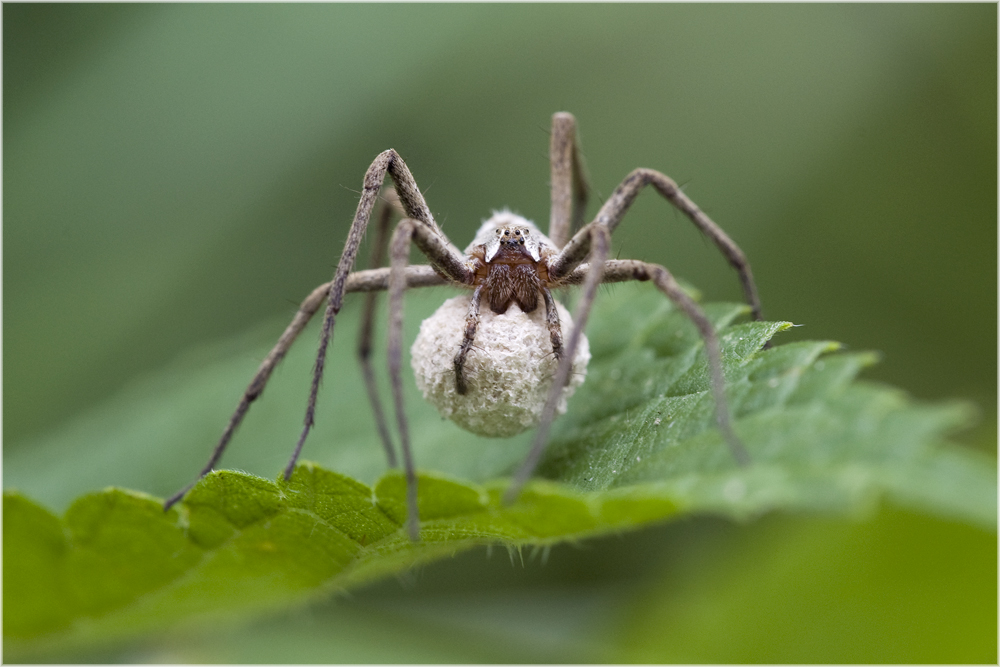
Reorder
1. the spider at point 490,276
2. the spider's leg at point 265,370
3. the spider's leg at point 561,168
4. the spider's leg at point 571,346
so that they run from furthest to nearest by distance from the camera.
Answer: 1. the spider's leg at point 561,168
2. the spider's leg at point 265,370
3. the spider at point 490,276
4. the spider's leg at point 571,346

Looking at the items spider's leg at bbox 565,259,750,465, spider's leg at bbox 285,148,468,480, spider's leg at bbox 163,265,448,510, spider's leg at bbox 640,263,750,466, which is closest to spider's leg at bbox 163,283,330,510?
spider's leg at bbox 163,265,448,510

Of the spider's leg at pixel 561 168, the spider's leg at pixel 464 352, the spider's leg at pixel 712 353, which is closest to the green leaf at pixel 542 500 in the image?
the spider's leg at pixel 712 353

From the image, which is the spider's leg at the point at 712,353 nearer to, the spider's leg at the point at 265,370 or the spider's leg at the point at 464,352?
the spider's leg at the point at 464,352

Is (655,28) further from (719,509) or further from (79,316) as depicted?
(719,509)

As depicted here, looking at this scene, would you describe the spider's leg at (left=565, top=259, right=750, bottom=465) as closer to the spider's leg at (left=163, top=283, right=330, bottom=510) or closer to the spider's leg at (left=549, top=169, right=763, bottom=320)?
the spider's leg at (left=549, top=169, right=763, bottom=320)

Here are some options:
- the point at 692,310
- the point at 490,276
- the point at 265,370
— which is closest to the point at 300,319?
the point at 265,370

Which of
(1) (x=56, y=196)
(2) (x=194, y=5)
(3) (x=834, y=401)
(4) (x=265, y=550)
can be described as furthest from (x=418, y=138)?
(3) (x=834, y=401)
